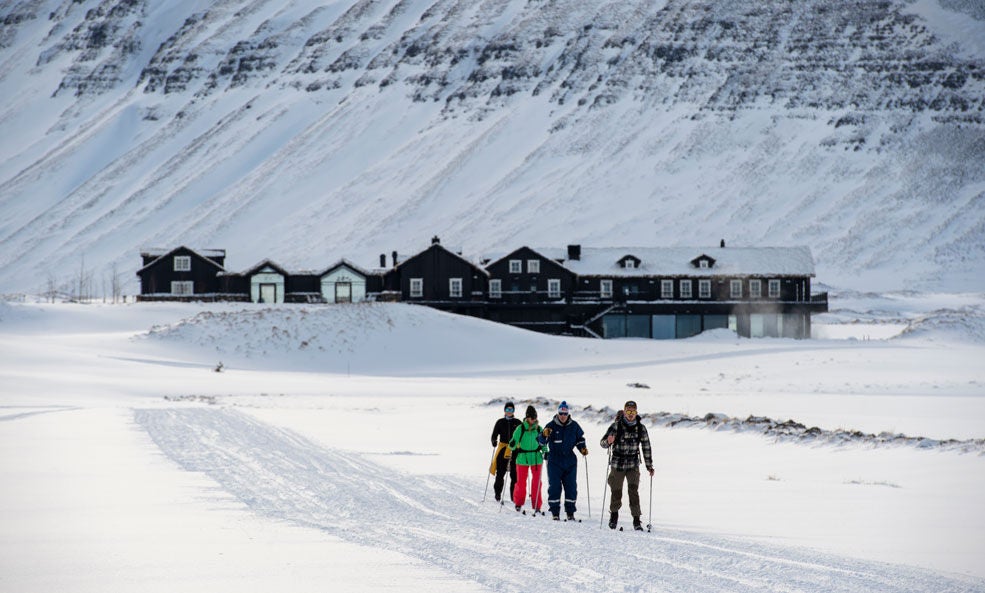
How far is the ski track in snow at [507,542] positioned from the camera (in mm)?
11164

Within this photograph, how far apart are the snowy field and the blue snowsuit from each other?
0.64 metres

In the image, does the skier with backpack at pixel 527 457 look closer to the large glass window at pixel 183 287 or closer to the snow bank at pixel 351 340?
the snow bank at pixel 351 340

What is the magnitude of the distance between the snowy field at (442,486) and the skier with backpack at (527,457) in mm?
565

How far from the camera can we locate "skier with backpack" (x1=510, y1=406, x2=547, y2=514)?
1666 centimetres

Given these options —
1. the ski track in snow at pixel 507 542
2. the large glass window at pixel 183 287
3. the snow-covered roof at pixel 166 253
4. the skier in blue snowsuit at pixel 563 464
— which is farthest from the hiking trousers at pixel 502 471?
the snow-covered roof at pixel 166 253

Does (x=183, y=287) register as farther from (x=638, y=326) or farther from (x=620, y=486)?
(x=620, y=486)

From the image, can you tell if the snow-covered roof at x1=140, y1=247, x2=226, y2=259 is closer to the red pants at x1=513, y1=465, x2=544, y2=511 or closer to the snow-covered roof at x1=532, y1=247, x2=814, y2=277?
the snow-covered roof at x1=532, y1=247, x2=814, y2=277

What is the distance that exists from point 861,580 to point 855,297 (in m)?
135

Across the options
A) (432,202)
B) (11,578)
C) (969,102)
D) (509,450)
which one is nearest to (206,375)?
(509,450)

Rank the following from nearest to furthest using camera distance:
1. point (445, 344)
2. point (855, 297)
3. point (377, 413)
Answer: point (377, 413) < point (445, 344) < point (855, 297)

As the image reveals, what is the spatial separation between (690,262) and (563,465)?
69.4 meters

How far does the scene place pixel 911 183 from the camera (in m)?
176

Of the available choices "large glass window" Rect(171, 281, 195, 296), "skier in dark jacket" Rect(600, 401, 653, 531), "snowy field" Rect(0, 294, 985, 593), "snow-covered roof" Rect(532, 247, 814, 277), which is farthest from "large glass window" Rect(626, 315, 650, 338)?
"skier in dark jacket" Rect(600, 401, 653, 531)

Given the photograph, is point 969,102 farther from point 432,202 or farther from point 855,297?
point 432,202
